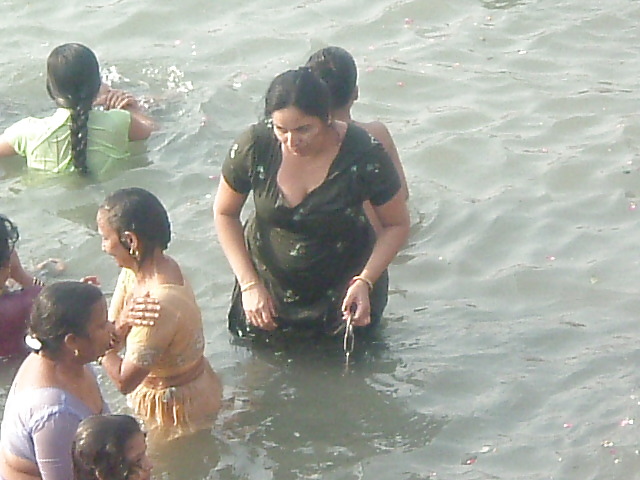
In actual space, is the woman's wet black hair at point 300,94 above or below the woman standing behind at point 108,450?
above

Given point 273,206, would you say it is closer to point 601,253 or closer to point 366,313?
point 366,313

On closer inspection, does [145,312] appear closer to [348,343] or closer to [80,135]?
[348,343]

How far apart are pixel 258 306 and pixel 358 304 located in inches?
16.4

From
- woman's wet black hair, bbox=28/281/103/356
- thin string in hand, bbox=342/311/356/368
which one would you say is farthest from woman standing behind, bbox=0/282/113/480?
thin string in hand, bbox=342/311/356/368

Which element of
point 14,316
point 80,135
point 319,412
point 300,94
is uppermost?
point 300,94

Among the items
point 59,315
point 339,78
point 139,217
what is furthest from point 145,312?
point 339,78

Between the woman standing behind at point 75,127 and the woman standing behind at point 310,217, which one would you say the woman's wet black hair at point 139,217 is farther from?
the woman standing behind at point 75,127

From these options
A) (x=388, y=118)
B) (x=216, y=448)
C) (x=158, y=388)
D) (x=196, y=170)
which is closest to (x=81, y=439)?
(x=158, y=388)

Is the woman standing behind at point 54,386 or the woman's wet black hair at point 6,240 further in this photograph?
the woman's wet black hair at point 6,240

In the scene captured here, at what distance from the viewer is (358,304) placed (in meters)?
4.99

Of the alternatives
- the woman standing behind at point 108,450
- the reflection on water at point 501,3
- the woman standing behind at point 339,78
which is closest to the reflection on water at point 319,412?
the woman standing behind at point 339,78

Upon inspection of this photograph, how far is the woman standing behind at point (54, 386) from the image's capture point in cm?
383

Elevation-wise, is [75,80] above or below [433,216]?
above

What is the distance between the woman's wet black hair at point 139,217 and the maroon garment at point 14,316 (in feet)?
3.22
